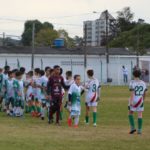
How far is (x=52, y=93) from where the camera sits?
71.2 ft

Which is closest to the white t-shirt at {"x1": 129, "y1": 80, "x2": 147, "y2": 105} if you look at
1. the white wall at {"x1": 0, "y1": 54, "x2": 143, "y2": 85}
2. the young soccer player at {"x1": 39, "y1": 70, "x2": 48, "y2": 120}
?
the young soccer player at {"x1": 39, "y1": 70, "x2": 48, "y2": 120}

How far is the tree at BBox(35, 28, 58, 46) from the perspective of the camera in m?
125

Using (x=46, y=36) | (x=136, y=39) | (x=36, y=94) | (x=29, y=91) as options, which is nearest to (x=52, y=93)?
(x=36, y=94)

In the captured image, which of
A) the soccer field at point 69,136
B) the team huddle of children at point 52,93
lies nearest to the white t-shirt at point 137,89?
the team huddle of children at point 52,93

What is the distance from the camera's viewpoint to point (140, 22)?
389 ft

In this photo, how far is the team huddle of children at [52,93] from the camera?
18.7m

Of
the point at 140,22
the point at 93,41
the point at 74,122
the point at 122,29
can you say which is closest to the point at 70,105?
the point at 74,122

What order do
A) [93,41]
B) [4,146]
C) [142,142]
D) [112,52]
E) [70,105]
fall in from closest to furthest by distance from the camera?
1. [4,146]
2. [142,142]
3. [70,105]
4. [112,52]
5. [93,41]

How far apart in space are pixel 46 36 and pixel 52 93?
105 meters

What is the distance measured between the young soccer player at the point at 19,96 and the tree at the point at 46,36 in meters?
99.6

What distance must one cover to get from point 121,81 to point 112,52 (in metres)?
13.3

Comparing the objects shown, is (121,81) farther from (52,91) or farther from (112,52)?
(52,91)

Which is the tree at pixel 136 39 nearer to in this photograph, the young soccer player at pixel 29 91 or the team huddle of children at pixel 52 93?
the young soccer player at pixel 29 91

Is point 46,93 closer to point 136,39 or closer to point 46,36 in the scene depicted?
point 136,39
